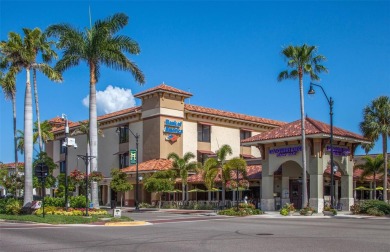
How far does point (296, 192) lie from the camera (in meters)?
47.1

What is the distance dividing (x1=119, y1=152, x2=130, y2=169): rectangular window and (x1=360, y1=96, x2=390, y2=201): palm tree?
1179 inches

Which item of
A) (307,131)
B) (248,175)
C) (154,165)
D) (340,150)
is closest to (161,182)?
(154,165)

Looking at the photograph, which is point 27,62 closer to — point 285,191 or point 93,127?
point 93,127

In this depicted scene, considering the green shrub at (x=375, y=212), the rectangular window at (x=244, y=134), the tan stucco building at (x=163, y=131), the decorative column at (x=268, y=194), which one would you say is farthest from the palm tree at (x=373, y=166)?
the rectangular window at (x=244, y=134)

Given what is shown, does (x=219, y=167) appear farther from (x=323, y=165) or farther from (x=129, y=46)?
(x=129, y=46)

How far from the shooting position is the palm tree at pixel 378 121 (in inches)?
1821

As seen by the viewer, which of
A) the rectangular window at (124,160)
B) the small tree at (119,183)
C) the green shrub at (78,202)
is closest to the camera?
the green shrub at (78,202)

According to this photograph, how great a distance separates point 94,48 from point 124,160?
31.2 m

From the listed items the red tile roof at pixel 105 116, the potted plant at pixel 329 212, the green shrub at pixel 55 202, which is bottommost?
the potted plant at pixel 329 212

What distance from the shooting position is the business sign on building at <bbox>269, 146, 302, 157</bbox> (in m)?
42.5

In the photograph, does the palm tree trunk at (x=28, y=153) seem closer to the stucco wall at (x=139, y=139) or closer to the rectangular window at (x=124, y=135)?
the stucco wall at (x=139, y=139)

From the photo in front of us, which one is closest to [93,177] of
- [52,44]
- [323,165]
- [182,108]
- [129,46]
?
[129,46]

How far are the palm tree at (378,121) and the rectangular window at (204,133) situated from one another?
21.6 metres

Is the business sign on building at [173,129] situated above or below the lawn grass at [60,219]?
above
